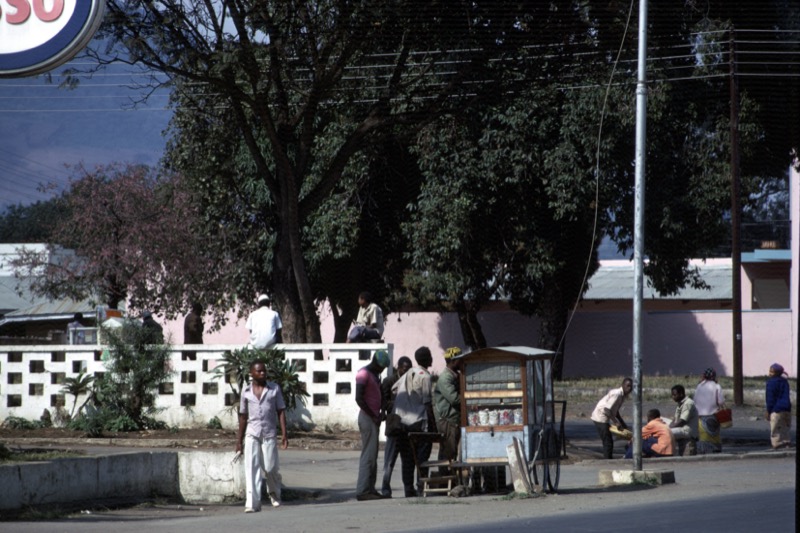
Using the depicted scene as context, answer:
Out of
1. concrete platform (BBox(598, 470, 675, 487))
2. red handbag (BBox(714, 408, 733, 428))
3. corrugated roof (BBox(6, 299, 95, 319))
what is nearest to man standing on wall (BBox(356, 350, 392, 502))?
concrete platform (BBox(598, 470, 675, 487))

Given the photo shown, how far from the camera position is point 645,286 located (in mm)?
47781

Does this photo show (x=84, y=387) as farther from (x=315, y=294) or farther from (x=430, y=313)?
(x=430, y=313)

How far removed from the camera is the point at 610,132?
29.3 metres

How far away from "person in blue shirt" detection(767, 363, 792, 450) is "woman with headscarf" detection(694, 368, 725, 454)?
2.78 ft

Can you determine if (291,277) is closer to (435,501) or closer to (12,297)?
(435,501)

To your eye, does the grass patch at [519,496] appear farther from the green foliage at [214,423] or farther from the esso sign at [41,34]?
the esso sign at [41,34]

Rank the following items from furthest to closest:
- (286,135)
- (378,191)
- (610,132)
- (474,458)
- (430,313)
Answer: (430,313) → (378,191) → (610,132) → (286,135) → (474,458)

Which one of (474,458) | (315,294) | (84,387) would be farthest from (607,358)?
(474,458)

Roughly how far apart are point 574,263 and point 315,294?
8.41m

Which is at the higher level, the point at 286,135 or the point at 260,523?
the point at 286,135

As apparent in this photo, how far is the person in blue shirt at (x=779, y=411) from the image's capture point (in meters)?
19.3

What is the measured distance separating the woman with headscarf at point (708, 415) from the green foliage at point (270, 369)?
684 centimetres

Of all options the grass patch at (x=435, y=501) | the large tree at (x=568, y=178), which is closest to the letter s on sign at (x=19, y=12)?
the grass patch at (x=435, y=501)

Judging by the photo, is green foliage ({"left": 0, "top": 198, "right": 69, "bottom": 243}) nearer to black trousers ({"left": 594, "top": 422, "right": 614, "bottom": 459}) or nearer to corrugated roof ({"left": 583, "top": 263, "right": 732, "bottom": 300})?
corrugated roof ({"left": 583, "top": 263, "right": 732, "bottom": 300})
